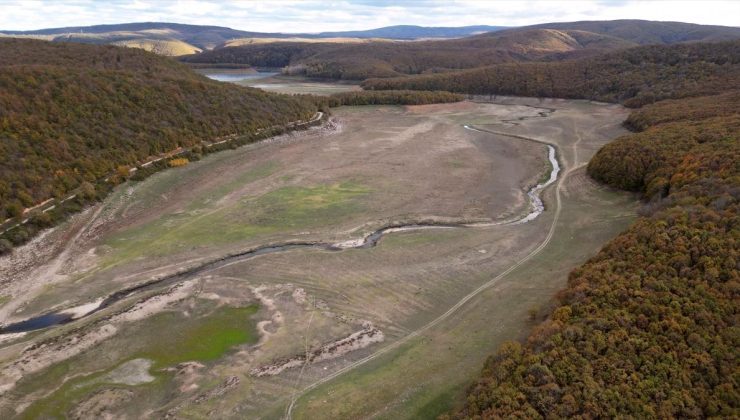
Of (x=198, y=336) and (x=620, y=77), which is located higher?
(x=620, y=77)

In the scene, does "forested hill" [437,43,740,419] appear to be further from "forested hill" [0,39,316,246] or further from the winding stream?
"forested hill" [0,39,316,246]

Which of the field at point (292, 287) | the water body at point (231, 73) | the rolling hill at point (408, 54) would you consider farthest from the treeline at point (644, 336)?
the water body at point (231, 73)

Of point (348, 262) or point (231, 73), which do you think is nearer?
point (348, 262)

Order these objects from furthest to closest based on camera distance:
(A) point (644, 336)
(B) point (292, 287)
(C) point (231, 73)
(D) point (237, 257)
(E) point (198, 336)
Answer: (C) point (231, 73)
(D) point (237, 257)
(B) point (292, 287)
(E) point (198, 336)
(A) point (644, 336)

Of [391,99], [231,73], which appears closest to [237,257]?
[391,99]

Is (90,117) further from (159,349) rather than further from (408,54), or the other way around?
(408,54)

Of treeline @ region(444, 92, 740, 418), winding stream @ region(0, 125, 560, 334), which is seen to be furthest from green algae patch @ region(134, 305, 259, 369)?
treeline @ region(444, 92, 740, 418)
